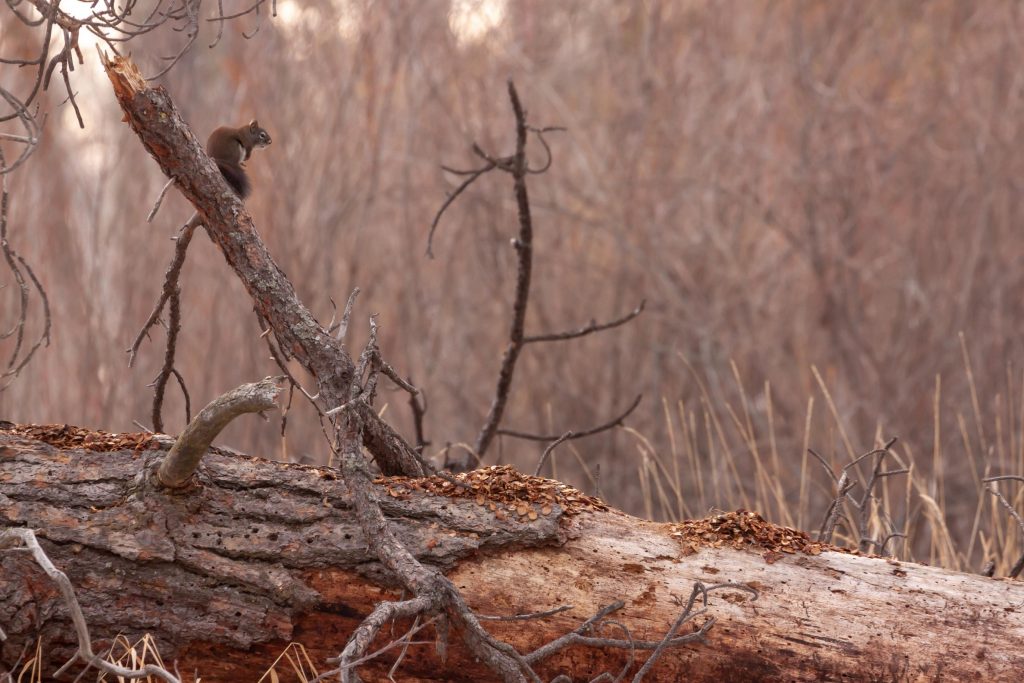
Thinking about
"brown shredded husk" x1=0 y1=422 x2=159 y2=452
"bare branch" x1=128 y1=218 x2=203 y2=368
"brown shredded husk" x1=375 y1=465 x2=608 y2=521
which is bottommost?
"brown shredded husk" x1=375 y1=465 x2=608 y2=521

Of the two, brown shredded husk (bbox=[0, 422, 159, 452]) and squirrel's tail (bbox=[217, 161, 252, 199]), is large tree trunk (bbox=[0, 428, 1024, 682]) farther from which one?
squirrel's tail (bbox=[217, 161, 252, 199])

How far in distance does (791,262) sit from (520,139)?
3.63m

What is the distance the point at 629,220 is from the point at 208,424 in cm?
408

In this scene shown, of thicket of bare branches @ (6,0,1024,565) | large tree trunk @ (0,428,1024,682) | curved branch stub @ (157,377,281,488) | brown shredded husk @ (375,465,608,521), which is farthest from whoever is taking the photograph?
thicket of bare branches @ (6,0,1024,565)

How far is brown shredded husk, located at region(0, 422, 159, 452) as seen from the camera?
194 centimetres

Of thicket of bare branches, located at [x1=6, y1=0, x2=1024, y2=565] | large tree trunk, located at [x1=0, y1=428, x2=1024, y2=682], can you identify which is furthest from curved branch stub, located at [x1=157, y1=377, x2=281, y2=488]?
thicket of bare branches, located at [x1=6, y1=0, x2=1024, y2=565]

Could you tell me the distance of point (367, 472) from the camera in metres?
1.75

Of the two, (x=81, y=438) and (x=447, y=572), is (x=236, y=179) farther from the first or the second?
(x=447, y=572)

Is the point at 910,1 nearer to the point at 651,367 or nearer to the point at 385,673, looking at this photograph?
the point at 651,367

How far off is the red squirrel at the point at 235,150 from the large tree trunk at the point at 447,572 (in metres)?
0.54

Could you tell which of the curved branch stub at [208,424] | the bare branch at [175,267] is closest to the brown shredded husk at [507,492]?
the curved branch stub at [208,424]

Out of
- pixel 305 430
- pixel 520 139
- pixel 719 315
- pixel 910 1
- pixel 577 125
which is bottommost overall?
pixel 305 430

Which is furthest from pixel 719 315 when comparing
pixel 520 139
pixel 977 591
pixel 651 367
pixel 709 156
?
pixel 977 591

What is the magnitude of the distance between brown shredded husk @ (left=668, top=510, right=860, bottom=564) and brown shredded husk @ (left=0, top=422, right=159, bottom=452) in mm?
966
